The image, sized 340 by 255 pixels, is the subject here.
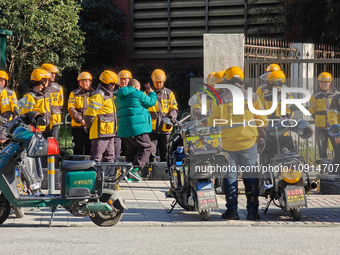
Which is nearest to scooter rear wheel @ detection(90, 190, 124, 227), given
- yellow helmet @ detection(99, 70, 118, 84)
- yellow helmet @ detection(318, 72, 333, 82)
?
yellow helmet @ detection(99, 70, 118, 84)

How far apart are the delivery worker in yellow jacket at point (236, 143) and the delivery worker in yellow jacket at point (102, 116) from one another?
9.14ft

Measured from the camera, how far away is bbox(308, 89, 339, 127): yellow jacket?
13.4m

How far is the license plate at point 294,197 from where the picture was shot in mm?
8930

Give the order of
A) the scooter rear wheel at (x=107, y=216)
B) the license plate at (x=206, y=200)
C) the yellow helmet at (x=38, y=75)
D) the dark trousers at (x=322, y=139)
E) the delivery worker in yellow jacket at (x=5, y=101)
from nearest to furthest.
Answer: the scooter rear wheel at (x=107, y=216) → the license plate at (x=206, y=200) → the yellow helmet at (x=38, y=75) → the delivery worker in yellow jacket at (x=5, y=101) → the dark trousers at (x=322, y=139)

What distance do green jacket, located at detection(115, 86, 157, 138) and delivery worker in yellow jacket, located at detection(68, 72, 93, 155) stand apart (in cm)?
129

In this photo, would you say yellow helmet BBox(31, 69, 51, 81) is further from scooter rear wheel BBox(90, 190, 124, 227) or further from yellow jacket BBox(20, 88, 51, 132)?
scooter rear wheel BBox(90, 190, 124, 227)

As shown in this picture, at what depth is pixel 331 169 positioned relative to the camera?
40.9ft

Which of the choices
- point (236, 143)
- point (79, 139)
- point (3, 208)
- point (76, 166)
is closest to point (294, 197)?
point (236, 143)

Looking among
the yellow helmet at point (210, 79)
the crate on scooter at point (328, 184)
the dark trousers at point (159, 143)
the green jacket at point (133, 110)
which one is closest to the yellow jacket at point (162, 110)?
the dark trousers at point (159, 143)

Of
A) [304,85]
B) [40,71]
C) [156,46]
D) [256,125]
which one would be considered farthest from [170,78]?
[256,125]

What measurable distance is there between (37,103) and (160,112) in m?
2.54

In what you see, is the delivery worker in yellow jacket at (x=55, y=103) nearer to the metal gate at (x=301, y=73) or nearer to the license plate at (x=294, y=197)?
the metal gate at (x=301, y=73)

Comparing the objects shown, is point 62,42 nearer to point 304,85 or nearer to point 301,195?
point 304,85

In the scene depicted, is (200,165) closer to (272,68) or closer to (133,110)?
(133,110)
